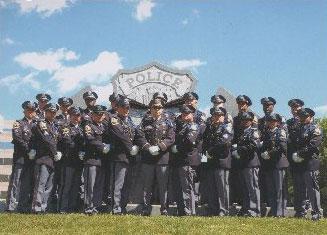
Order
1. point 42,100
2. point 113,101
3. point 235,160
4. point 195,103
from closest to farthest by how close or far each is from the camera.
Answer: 1. point 235,160
2. point 113,101
3. point 195,103
4. point 42,100

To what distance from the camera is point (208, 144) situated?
31.5ft

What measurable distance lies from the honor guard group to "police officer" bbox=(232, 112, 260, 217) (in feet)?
0.06

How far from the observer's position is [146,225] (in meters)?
7.26

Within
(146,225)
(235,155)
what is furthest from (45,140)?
(235,155)

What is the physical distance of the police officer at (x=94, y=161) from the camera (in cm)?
896

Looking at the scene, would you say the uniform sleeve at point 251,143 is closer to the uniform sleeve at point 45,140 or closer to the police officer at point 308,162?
the police officer at point 308,162

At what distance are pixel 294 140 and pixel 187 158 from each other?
2.09 metres

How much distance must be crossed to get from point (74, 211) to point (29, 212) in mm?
880

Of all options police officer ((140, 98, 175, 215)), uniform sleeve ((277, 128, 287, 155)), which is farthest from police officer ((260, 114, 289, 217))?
police officer ((140, 98, 175, 215))

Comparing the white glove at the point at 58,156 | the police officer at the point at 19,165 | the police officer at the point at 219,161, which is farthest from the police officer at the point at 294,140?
the police officer at the point at 19,165

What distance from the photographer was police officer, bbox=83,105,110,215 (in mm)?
8961

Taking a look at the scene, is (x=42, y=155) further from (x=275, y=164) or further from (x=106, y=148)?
(x=275, y=164)

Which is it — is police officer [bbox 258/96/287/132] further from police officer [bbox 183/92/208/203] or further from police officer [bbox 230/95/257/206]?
police officer [bbox 183/92/208/203]

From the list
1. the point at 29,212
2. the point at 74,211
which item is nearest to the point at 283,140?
the point at 74,211
